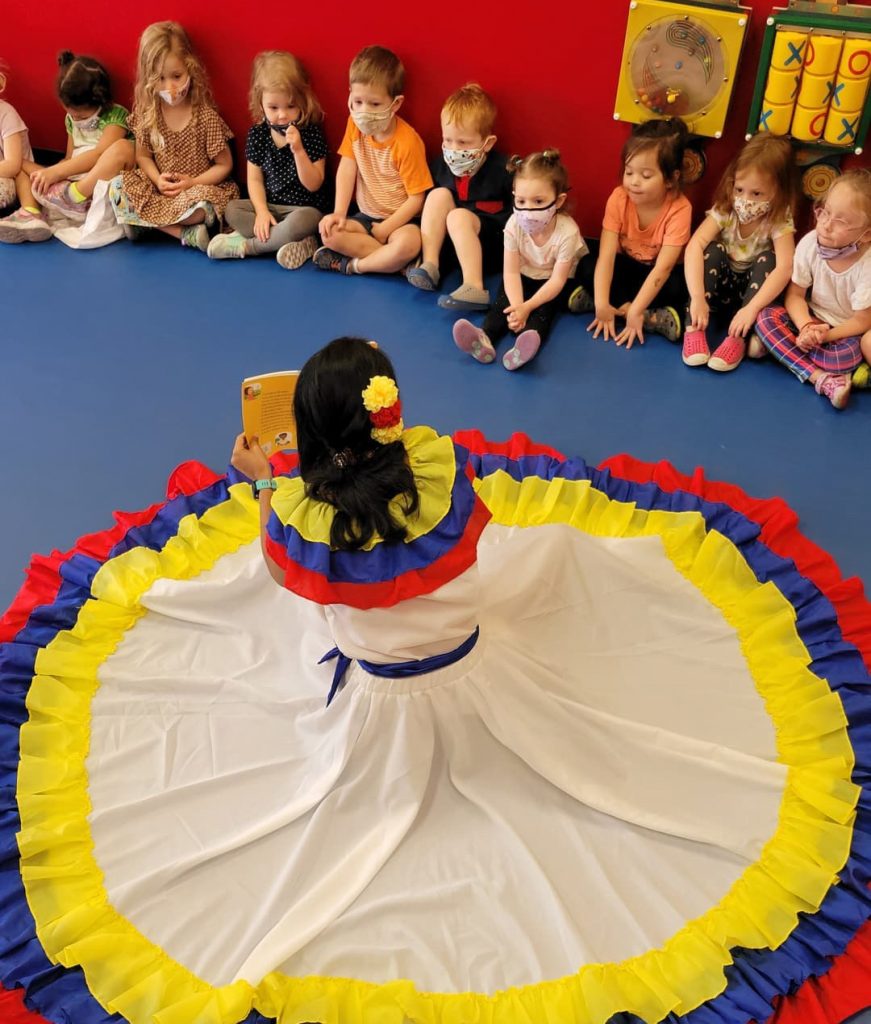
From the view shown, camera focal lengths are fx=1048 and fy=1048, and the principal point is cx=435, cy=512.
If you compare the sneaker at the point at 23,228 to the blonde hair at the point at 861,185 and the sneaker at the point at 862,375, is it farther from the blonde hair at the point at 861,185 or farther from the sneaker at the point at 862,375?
the sneaker at the point at 862,375

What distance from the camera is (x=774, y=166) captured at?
11.1ft

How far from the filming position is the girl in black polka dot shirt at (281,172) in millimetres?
4047

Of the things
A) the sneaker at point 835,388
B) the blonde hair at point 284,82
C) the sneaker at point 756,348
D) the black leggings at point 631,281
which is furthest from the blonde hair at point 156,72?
the sneaker at point 835,388

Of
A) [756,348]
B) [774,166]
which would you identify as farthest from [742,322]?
[774,166]

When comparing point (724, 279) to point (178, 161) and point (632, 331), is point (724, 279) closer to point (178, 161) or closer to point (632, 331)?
point (632, 331)

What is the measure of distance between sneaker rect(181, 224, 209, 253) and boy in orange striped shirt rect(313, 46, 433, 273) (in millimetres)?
495

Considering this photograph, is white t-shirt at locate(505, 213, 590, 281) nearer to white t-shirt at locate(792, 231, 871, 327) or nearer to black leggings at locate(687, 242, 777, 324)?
black leggings at locate(687, 242, 777, 324)

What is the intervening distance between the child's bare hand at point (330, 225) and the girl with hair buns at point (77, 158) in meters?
1.04

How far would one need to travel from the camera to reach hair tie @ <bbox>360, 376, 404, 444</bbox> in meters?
1.71

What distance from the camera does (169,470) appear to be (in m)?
3.14

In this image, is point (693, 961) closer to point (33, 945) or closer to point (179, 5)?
point (33, 945)

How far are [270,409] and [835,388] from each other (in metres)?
1.89

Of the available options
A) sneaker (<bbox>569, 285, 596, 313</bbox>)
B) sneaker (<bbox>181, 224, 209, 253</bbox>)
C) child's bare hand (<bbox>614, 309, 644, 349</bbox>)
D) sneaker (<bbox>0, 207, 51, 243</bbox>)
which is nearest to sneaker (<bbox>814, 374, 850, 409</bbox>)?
child's bare hand (<bbox>614, 309, 644, 349</bbox>)

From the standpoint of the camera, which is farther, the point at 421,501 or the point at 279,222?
the point at 279,222
